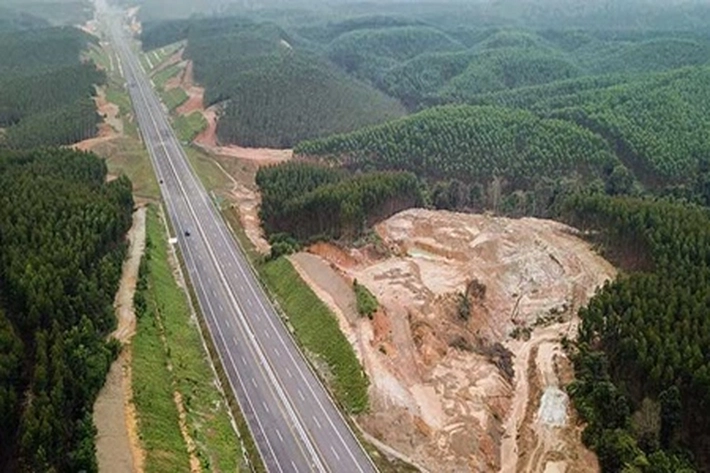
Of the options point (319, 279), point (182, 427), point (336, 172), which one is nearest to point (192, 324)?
point (319, 279)

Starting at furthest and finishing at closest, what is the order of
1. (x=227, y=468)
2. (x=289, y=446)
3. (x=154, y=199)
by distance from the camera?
(x=154, y=199), (x=289, y=446), (x=227, y=468)

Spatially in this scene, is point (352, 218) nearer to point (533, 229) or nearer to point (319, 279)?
point (319, 279)

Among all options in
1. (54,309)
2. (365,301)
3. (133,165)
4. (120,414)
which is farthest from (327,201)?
(120,414)

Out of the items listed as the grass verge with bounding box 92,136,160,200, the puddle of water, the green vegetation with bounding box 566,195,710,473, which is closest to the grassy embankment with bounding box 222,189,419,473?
the puddle of water

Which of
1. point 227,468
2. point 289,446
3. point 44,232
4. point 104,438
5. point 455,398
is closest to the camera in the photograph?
point 104,438

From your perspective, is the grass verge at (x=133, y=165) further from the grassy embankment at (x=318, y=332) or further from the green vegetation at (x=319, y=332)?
the green vegetation at (x=319, y=332)

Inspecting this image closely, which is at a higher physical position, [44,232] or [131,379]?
[44,232]

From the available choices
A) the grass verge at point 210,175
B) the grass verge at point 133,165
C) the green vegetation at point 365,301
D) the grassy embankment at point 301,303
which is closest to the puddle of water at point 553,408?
the grassy embankment at point 301,303
